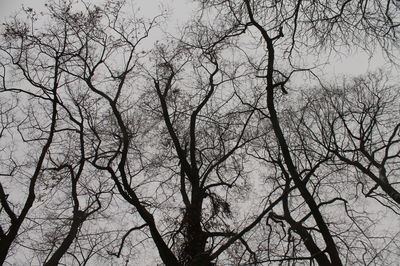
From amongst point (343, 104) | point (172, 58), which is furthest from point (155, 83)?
point (343, 104)

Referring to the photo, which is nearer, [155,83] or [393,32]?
[393,32]

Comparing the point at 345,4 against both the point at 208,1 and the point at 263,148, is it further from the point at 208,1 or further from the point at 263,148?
the point at 263,148

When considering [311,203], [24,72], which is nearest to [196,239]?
[311,203]

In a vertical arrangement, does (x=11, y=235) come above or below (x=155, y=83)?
below

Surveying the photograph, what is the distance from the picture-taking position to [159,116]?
9.95 metres

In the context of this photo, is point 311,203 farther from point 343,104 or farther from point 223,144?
point 343,104

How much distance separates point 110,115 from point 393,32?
24.3 ft

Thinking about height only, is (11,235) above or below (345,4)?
below

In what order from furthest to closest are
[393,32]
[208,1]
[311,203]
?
[311,203] → [208,1] → [393,32]

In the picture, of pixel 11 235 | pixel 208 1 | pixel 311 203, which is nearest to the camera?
pixel 208 1

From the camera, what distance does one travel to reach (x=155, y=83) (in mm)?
9000

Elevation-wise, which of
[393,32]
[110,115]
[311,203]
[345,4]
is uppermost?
[110,115]

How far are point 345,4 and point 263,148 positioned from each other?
19.5ft

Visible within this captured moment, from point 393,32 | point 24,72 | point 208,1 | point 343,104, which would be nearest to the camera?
point 393,32
